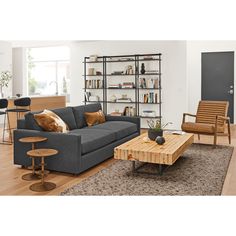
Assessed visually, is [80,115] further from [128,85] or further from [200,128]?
[128,85]

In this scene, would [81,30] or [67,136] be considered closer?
[81,30]

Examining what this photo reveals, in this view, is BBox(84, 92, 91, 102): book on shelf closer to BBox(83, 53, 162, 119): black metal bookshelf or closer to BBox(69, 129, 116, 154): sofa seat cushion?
BBox(83, 53, 162, 119): black metal bookshelf

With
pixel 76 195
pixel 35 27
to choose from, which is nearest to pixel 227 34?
pixel 35 27

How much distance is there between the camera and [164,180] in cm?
381

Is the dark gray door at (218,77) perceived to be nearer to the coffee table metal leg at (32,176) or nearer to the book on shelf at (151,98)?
the book on shelf at (151,98)

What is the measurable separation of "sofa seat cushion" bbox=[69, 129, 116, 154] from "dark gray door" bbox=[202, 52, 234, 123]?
4.65 meters

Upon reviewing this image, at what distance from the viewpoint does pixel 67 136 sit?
13.1 feet

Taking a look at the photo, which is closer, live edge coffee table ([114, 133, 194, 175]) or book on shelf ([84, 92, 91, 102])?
live edge coffee table ([114, 133, 194, 175])

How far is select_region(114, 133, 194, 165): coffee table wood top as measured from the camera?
3.69 meters

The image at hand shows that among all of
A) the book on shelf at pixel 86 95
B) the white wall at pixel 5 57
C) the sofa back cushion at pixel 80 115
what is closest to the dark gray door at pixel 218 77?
the book on shelf at pixel 86 95

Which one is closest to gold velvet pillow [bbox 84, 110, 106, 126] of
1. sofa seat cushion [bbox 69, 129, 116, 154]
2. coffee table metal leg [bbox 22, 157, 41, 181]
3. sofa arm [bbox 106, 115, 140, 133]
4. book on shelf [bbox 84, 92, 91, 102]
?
sofa arm [bbox 106, 115, 140, 133]

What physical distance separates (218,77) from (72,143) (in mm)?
5830
